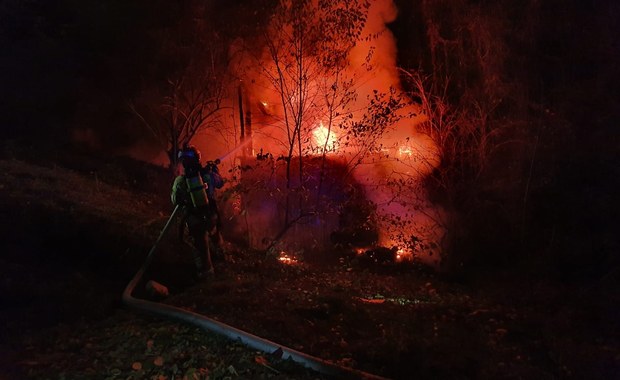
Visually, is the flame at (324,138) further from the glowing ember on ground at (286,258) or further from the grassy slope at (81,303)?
the grassy slope at (81,303)

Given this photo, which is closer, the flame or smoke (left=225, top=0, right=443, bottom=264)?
the flame

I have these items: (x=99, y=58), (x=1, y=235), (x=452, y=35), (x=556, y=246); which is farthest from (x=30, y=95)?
(x=556, y=246)

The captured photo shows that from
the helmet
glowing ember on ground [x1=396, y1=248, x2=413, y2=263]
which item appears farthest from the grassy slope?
glowing ember on ground [x1=396, y1=248, x2=413, y2=263]

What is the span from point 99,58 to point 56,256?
9530mm

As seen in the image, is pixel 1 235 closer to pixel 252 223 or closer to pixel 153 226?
pixel 153 226

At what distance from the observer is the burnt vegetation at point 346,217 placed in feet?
17.1

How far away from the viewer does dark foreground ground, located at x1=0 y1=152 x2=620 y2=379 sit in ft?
15.6

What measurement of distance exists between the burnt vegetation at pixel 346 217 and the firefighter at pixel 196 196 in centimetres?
81

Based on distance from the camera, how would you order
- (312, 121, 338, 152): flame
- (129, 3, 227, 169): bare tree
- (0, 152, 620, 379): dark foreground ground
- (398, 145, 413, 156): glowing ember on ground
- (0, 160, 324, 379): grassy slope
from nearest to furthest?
(0, 160, 324, 379): grassy slope → (0, 152, 620, 379): dark foreground ground → (312, 121, 338, 152): flame → (398, 145, 413, 156): glowing ember on ground → (129, 3, 227, 169): bare tree

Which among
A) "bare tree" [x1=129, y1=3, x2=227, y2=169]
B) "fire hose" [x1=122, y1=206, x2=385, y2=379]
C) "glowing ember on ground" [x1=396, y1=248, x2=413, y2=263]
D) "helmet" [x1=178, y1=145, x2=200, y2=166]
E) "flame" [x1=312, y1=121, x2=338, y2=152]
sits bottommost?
"fire hose" [x1=122, y1=206, x2=385, y2=379]

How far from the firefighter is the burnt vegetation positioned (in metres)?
0.81

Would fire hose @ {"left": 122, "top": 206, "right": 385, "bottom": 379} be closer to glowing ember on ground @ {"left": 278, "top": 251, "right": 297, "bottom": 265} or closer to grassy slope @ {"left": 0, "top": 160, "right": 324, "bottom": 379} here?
grassy slope @ {"left": 0, "top": 160, "right": 324, "bottom": 379}

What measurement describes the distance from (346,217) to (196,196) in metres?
5.46

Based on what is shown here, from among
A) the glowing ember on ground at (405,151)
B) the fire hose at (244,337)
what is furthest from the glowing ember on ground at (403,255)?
the fire hose at (244,337)
